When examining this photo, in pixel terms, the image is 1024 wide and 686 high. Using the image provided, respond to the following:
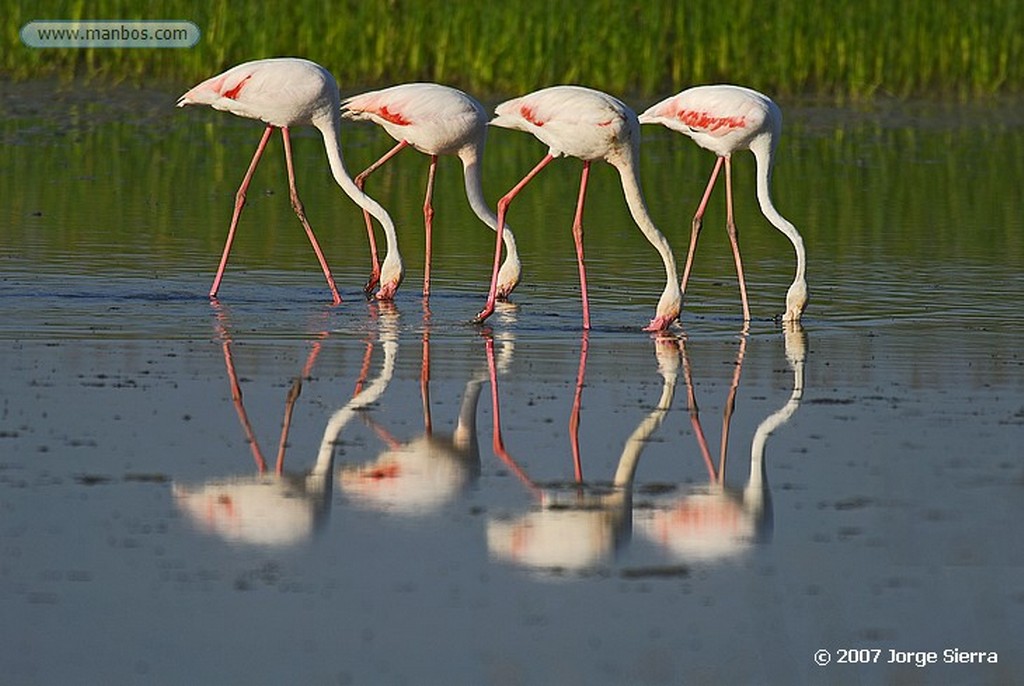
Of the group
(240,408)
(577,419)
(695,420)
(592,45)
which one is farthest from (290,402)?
(592,45)

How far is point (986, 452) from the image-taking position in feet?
23.8

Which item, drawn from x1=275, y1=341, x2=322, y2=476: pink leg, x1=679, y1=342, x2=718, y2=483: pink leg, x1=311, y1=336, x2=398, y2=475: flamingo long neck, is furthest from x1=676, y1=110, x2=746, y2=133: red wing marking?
x1=275, y1=341, x2=322, y2=476: pink leg

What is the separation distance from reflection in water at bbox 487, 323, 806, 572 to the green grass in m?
15.5

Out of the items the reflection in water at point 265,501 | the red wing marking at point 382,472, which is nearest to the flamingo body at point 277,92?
the reflection in water at point 265,501

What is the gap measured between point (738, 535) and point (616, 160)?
4670 millimetres

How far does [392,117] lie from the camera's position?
36.8 ft

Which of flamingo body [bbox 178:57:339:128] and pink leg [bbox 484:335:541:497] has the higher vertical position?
flamingo body [bbox 178:57:339:128]

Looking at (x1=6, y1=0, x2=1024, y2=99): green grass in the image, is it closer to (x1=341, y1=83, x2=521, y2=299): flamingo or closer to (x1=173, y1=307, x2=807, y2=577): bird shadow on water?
(x1=341, y1=83, x2=521, y2=299): flamingo

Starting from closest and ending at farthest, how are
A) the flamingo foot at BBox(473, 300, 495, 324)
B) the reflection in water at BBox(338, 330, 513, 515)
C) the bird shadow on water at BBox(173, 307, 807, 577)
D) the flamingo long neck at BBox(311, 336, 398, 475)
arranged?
the bird shadow on water at BBox(173, 307, 807, 577), the reflection in water at BBox(338, 330, 513, 515), the flamingo long neck at BBox(311, 336, 398, 475), the flamingo foot at BBox(473, 300, 495, 324)

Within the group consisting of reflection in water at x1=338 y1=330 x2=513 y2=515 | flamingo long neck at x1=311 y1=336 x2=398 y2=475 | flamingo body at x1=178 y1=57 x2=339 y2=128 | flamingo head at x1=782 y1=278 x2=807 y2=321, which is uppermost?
flamingo body at x1=178 y1=57 x2=339 y2=128

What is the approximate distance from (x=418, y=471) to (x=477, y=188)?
17.6 feet

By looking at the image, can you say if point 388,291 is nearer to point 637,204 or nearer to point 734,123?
point 637,204

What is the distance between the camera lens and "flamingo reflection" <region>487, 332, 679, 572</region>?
5844mm

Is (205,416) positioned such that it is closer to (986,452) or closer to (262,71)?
(986,452)
